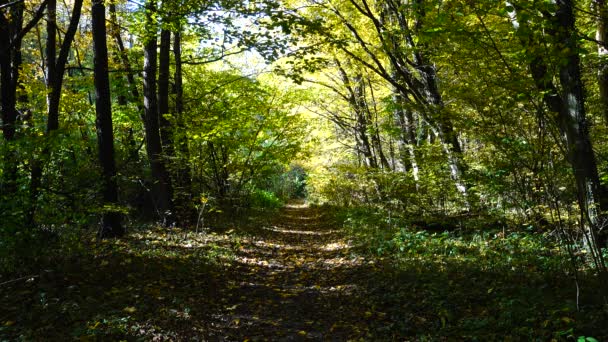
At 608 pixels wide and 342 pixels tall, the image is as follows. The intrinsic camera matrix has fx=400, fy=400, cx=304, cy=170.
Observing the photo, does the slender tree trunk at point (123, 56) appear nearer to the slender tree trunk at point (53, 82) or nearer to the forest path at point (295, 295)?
the slender tree trunk at point (53, 82)

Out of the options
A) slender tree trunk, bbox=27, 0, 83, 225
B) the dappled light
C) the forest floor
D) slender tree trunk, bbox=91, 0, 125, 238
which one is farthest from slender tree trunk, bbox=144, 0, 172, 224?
the forest floor

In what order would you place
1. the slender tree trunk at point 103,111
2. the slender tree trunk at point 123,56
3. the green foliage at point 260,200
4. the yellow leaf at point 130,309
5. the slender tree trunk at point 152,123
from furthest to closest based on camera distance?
1. the green foliage at point 260,200
2. the slender tree trunk at point 123,56
3. the slender tree trunk at point 152,123
4. the slender tree trunk at point 103,111
5. the yellow leaf at point 130,309

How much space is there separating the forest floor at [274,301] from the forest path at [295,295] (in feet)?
0.08

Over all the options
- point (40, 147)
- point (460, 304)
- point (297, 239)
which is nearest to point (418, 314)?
point (460, 304)

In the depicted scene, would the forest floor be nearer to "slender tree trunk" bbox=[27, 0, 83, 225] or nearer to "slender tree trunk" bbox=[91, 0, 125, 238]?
"slender tree trunk" bbox=[91, 0, 125, 238]

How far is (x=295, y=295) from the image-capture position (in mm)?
6570

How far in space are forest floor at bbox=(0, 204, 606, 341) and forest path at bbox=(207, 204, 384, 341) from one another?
0.03 metres

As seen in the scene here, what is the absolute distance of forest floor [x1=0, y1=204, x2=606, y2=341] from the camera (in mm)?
4406

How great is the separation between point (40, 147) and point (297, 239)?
8.33 metres

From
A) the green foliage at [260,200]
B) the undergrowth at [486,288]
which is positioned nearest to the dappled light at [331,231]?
the undergrowth at [486,288]

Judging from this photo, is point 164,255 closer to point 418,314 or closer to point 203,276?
point 203,276

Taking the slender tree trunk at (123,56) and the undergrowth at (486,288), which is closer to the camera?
the undergrowth at (486,288)

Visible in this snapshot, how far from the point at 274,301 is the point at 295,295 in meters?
0.45

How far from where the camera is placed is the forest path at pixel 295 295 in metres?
5.09
